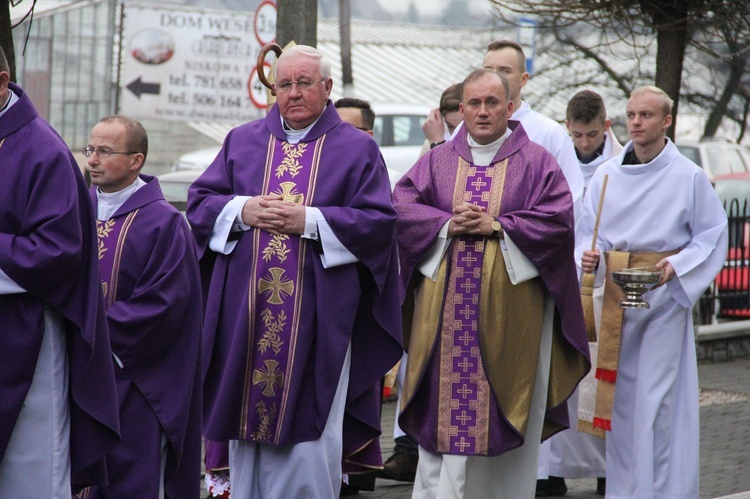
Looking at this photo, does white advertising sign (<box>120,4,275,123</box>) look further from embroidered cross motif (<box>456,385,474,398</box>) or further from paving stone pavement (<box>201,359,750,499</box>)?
embroidered cross motif (<box>456,385,474,398</box>)

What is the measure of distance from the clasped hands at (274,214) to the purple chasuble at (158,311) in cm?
35

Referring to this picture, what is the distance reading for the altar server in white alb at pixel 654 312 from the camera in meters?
6.70

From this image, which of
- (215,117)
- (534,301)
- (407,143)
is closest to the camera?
(534,301)

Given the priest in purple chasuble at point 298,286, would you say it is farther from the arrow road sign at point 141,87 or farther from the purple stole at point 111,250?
the arrow road sign at point 141,87

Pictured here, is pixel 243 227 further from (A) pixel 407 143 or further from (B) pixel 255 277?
(A) pixel 407 143

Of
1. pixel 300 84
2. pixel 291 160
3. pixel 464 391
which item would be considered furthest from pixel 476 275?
pixel 300 84

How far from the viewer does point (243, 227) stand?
5668 mm

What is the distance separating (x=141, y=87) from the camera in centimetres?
1645

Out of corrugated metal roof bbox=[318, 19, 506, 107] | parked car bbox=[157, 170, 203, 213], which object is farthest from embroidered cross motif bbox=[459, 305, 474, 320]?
corrugated metal roof bbox=[318, 19, 506, 107]

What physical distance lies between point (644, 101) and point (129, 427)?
3269 millimetres

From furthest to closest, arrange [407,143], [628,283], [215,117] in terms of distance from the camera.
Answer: [407,143], [215,117], [628,283]

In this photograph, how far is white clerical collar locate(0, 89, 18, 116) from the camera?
4207 mm

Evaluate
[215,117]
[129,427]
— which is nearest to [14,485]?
[129,427]

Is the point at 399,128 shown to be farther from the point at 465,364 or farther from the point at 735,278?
the point at 465,364
